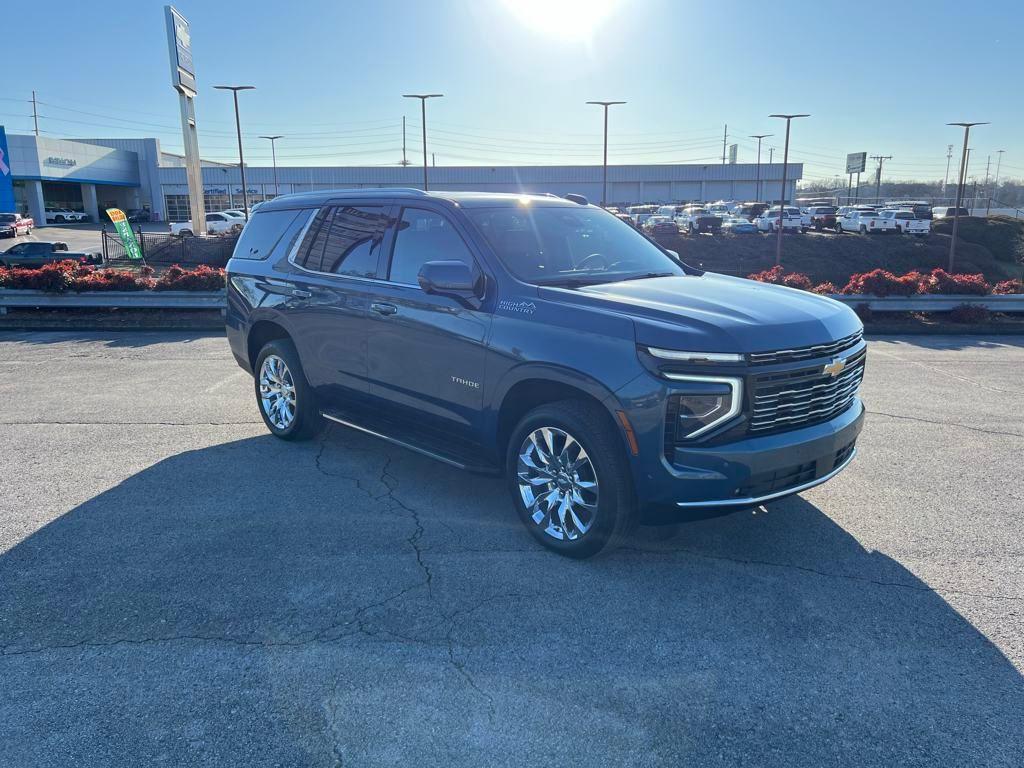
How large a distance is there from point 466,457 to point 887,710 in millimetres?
2656

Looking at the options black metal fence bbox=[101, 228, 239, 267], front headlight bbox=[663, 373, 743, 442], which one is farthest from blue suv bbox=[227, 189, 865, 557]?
black metal fence bbox=[101, 228, 239, 267]

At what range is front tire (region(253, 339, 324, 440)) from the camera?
6.25 meters

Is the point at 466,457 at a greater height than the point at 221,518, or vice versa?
the point at 466,457

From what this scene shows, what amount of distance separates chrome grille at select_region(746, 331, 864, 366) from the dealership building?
69.9 metres

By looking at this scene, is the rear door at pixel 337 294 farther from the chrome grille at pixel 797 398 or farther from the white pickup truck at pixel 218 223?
the white pickup truck at pixel 218 223

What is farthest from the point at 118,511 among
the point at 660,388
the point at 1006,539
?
the point at 1006,539

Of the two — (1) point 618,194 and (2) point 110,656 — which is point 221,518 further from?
(1) point 618,194

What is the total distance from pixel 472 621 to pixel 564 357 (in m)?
1.43

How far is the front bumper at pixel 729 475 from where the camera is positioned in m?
3.75

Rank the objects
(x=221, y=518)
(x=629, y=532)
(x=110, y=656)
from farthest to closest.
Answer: (x=221, y=518)
(x=629, y=532)
(x=110, y=656)

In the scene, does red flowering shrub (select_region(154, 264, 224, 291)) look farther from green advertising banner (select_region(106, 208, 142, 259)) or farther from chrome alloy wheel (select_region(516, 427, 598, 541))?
green advertising banner (select_region(106, 208, 142, 259))

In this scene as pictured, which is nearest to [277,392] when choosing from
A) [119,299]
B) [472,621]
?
[472,621]

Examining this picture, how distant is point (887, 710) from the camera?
9.95 feet

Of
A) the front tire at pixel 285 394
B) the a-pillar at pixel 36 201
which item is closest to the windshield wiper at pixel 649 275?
the front tire at pixel 285 394
